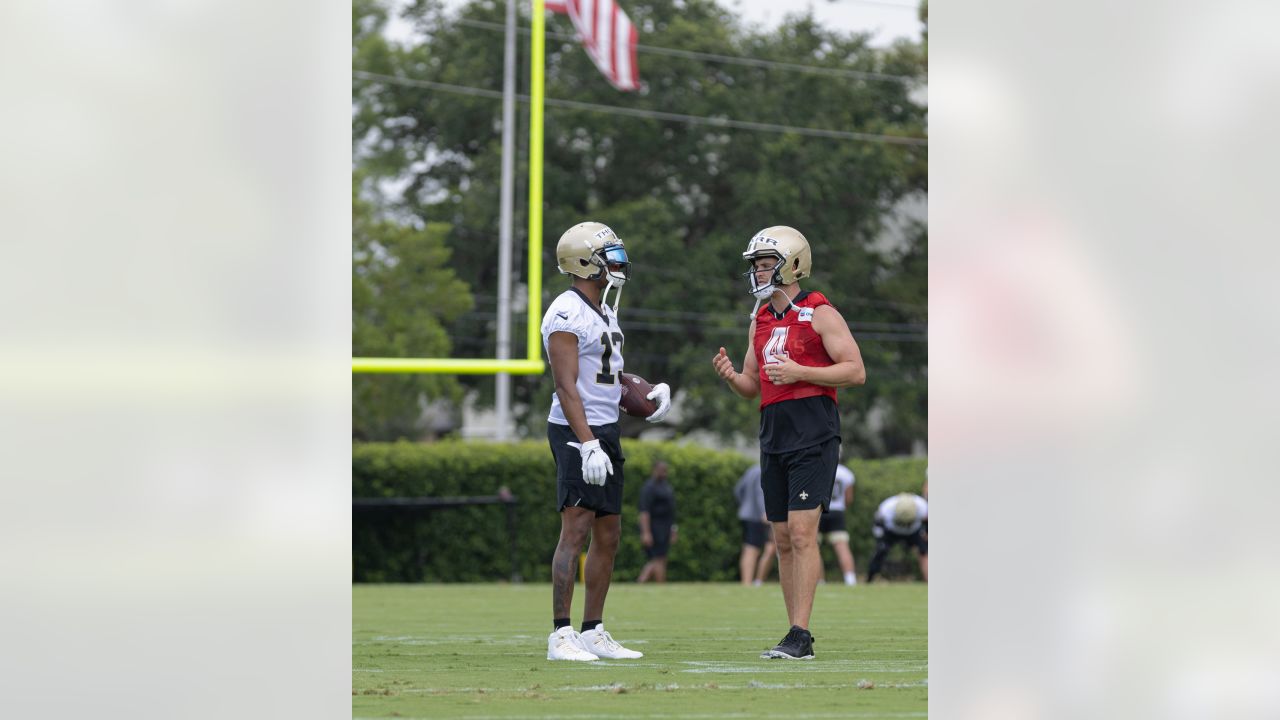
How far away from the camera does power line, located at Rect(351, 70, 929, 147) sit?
33812 mm

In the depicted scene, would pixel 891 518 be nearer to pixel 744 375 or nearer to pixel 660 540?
pixel 660 540

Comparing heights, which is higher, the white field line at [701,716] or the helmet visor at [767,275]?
the helmet visor at [767,275]

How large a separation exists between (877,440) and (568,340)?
3187 cm

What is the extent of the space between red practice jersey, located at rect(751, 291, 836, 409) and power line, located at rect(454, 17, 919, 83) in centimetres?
2691

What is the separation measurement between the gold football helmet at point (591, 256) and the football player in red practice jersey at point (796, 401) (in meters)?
0.57

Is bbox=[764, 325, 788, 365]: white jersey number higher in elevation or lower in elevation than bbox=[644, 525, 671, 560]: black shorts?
higher

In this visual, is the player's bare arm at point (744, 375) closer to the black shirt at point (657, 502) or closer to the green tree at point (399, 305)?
the black shirt at point (657, 502)

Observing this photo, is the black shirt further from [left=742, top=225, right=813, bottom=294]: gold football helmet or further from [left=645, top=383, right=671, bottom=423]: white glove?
[left=742, top=225, right=813, bottom=294]: gold football helmet

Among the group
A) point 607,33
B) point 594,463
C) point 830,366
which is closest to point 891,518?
point 607,33

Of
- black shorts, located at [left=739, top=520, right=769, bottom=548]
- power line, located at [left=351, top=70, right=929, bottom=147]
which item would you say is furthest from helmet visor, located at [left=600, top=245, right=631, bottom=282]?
power line, located at [left=351, top=70, right=929, bottom=147]

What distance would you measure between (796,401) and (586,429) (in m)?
0.90

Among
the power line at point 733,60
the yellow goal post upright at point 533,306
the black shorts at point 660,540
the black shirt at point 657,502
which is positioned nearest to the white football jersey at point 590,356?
the yellow goal post upright at point 533,306

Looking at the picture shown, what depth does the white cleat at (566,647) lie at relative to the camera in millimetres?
7160
